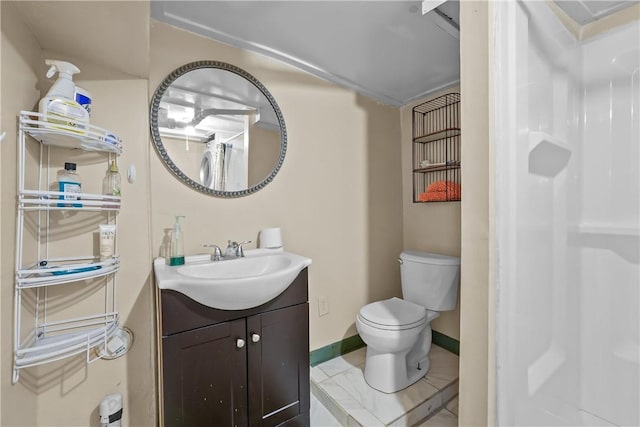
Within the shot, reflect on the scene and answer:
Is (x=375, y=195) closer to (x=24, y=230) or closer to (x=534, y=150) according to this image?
(x=534, y=150)

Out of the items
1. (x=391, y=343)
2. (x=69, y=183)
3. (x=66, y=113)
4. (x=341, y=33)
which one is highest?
(x=341, y=33)

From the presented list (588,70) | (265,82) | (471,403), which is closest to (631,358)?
(471,403)

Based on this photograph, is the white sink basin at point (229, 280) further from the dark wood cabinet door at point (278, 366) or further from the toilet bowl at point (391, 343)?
the toilet bowl at point (391, 343)

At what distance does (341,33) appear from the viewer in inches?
58.1

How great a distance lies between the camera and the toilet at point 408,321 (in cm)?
151

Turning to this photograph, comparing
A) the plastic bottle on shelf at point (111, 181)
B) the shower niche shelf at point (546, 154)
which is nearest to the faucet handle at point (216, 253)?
the plastic bottle on shelf at point (111, 181)

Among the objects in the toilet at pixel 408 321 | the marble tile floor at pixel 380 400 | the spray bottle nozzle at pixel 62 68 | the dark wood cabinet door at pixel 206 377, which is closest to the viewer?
the spray bottle nozzle at pixel 62 68

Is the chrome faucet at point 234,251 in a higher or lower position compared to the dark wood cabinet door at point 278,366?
higher

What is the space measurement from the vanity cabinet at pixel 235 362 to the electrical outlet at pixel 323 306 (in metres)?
0.54

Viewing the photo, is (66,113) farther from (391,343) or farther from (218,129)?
(391,343)

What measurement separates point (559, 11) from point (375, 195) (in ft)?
4.51

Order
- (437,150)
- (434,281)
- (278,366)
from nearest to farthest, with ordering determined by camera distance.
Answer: (278,366)
(434,281)
(437,150)

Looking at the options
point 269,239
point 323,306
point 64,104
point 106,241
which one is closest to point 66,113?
point 64,104

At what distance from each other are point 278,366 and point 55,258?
3.24 ft
